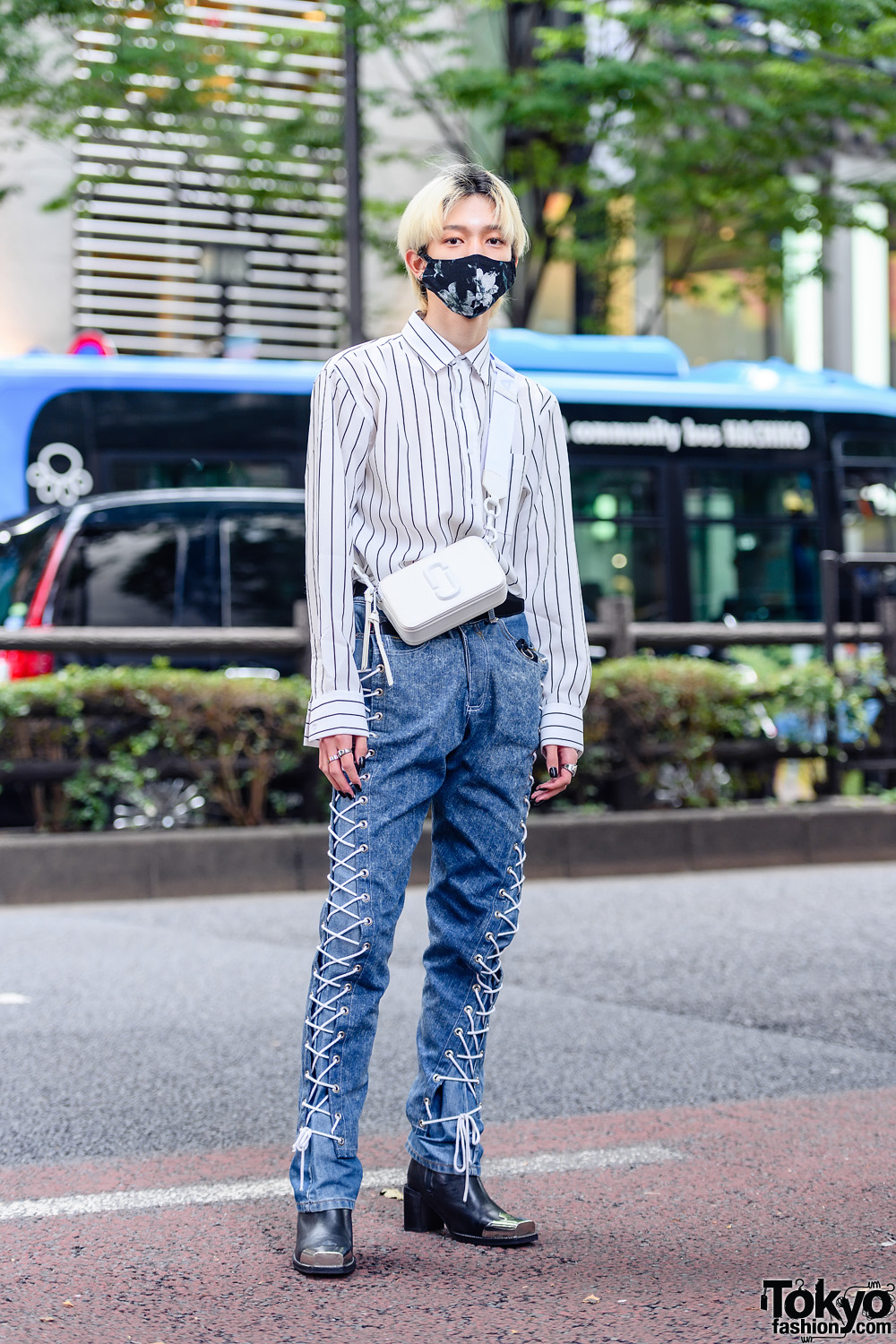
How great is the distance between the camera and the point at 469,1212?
2947mm

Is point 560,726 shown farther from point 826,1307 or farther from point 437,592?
point 826,1307

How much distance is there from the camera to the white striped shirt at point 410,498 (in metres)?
2.80

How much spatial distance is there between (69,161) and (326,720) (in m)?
17.3

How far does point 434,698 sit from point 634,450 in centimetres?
1096

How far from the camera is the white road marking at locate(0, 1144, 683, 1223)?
321cm

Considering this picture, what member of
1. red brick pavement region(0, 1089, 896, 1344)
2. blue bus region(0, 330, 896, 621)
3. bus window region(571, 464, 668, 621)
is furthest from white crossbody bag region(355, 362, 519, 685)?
bus window region(571, 464, 668, 621)

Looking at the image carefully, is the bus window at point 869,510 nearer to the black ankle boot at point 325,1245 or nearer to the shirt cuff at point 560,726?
the shirt cuff at point 560,726

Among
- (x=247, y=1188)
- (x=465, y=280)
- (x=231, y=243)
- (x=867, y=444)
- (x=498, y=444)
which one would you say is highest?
(x=231, y=243)

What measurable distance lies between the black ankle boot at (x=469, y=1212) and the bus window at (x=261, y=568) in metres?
8.72

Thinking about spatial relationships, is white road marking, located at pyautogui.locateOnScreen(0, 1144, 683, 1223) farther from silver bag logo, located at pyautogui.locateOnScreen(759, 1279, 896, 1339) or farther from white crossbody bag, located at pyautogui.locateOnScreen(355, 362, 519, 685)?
white crossbody bag, located at pyautogui.locateOnScreen(355, 362, 519, 685)

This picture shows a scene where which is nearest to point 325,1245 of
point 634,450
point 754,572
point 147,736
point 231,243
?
point 147,736

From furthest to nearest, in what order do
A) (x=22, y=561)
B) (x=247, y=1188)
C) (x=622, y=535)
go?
(x=622, y=535) → (x=22, y=561) → (x=247, y=1188)

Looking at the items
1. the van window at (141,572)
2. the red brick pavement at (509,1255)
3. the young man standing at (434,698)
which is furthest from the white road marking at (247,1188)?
the van window at (141,572)

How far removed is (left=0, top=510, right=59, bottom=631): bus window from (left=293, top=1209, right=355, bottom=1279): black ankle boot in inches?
332
